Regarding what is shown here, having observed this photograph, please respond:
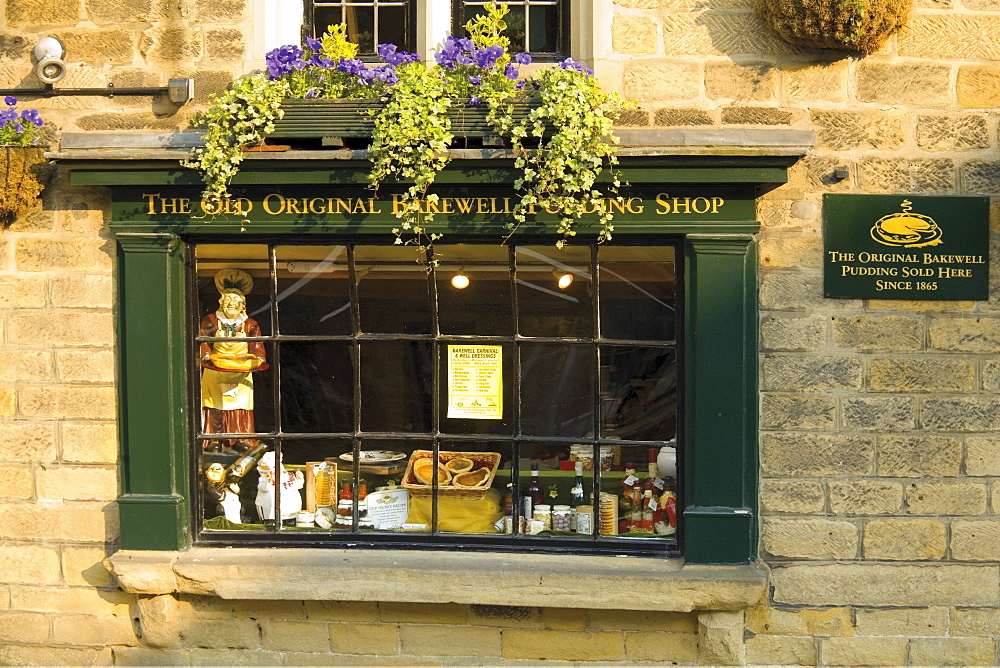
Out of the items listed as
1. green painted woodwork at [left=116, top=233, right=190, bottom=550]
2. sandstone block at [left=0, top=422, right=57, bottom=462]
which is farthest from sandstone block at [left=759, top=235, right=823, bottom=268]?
sandstone block at [left=0, top=422, right=57, bottom=462]

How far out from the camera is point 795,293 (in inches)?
188

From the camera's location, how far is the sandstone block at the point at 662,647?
16.1ft

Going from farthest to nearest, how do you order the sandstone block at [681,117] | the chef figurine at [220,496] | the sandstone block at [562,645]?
the chef figurine at [220,496]
the sandstone block at [562,645]
the sandstone block at [681,117]

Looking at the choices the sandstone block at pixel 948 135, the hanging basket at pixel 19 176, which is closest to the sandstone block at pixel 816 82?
the sandstone block at pixel 948 135

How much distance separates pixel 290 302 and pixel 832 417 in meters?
2.86

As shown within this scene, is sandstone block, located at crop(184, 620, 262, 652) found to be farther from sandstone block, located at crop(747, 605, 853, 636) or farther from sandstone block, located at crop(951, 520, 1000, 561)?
sandstone block, located at crop(951, 520, 1000, 561)

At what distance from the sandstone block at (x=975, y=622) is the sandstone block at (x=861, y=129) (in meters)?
2.35

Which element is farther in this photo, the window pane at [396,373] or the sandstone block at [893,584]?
the window pane at [396,373]

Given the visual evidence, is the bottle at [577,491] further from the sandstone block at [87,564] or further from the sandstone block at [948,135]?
the sandstone block at [87,564]

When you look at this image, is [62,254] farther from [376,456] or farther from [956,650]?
[956,650]

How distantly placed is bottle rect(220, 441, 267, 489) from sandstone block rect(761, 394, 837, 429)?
265 cm

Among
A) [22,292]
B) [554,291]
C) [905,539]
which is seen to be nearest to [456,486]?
[554,291]

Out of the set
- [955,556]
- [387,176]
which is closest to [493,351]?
[387,176]

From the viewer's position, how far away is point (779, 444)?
4.80m
